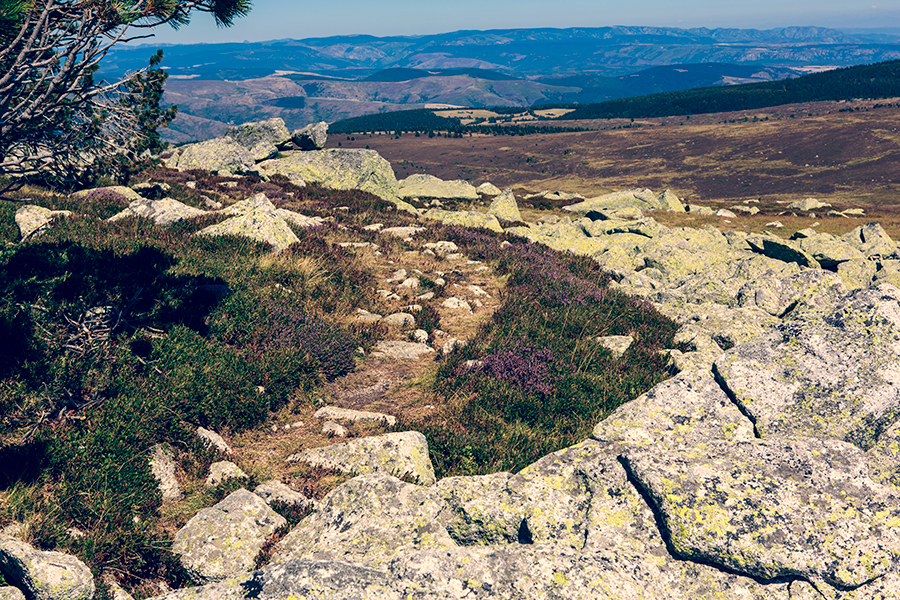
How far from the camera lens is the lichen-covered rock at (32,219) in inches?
452

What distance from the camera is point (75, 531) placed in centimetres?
456

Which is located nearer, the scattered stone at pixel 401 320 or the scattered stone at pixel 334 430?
the scattered stone at pixel 334 430

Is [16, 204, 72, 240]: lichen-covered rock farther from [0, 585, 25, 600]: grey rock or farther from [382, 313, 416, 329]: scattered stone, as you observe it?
[0, 585, 25, 600]: grey rock

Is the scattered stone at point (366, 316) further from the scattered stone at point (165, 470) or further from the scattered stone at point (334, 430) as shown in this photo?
the scattered stone at point (165, 470)

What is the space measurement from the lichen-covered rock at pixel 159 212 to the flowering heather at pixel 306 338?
7.01 metres

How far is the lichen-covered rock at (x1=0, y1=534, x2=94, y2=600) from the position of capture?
361 centimetres

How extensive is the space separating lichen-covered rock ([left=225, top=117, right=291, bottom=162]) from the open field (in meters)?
50.9

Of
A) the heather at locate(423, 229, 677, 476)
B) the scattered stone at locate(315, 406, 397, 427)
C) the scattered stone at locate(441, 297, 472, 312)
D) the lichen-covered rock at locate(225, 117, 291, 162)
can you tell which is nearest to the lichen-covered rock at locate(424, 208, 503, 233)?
the heather at locate(423, 229, 677, 476)

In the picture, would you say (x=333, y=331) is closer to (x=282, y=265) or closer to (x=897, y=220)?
(x=282, y=265)

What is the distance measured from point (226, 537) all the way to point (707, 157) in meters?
158

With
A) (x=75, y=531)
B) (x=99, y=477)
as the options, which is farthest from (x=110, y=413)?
(x=75, y=531)

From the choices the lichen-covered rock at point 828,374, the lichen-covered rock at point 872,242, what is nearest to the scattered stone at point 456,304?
the lichen-covered rock at point 828,374

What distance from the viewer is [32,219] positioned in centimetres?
1191

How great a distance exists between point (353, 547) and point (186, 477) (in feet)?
8.28
